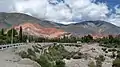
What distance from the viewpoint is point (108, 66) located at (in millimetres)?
64500

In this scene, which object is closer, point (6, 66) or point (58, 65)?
point (6, 66)

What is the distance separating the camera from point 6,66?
31141 mm

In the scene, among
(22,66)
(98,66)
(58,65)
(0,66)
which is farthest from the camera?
(98,66)

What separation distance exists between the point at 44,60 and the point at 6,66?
10299 millimetres

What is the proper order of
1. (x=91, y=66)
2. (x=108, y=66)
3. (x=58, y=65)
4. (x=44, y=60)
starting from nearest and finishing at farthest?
(x=44, y=60)
(x=58, y=65)
(x=91, y=66)
(x=108, y=66)

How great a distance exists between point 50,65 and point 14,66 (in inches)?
303

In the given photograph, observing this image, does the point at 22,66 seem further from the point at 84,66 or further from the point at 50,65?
the point at 84,66

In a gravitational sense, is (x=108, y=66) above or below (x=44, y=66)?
below

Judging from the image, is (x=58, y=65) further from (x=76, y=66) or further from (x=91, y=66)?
(x=76, y=66)

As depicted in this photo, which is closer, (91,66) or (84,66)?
(91,66)

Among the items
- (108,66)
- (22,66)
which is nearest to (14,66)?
(22,66)

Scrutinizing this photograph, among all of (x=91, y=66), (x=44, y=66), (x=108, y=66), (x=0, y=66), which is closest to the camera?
(x=0, y=66)

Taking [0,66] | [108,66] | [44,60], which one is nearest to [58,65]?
[44,60]

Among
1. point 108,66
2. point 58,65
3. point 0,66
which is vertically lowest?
point 108,66
